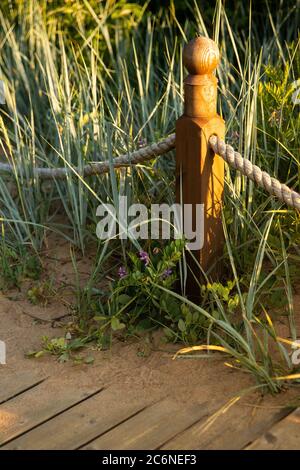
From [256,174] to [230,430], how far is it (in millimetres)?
814

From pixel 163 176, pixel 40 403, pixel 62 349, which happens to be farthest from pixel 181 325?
pixel 163 176

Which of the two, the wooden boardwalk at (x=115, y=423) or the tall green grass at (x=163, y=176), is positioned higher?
the tall green grass at (x=163, y=176)

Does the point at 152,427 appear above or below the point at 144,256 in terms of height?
below

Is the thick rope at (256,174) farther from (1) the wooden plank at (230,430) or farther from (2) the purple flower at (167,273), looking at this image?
(1) the wooden plank at (230,430)

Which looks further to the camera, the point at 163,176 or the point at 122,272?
the point at 163,176

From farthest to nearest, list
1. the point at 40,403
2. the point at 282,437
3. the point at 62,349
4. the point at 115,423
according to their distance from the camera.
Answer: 1. the point at 62,349
2. the point at 40,403
3. the point at 115,423
4. the point at 282,437

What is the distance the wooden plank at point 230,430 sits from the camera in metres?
2.29

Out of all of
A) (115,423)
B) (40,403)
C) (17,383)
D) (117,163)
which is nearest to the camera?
(115,423)

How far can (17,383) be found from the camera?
2676 millimetres

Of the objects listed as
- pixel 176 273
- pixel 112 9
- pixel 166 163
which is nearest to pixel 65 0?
pixel 112 9

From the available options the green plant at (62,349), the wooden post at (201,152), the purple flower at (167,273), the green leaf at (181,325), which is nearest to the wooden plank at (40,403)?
the green plant at (62,349)

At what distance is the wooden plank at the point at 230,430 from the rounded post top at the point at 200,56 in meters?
1.06

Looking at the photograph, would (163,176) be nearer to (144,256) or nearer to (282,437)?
(144,256)

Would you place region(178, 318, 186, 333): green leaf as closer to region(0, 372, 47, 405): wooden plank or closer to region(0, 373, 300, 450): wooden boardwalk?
region(0, 373, 300, 450): wooden boardwalk
